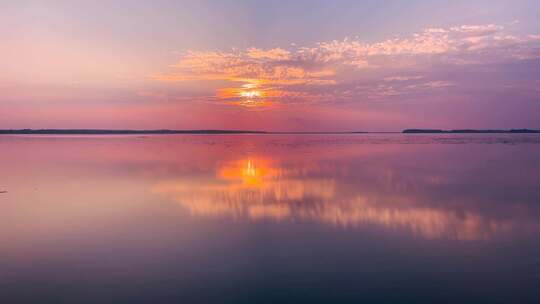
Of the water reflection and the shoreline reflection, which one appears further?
the water reflection

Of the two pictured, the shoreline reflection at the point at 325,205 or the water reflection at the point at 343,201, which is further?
the water reflection at the point at 343,201

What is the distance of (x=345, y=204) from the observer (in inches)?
457

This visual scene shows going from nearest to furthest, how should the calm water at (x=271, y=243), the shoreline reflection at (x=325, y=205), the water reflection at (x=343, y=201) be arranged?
1. the calm water at (x=271, y=243)
2. the shoreline reflection at (x=325, y=205)
3. the water reflection at (x=343, y=201)

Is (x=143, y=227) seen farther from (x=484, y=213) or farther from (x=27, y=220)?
(x=484, y=213)

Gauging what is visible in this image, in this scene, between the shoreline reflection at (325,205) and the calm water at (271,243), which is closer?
the calm water at (271,243)

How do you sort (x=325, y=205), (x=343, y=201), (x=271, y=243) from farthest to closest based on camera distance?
(x=343, y=201) → (x=325, y=205) → (x=271, y=243)

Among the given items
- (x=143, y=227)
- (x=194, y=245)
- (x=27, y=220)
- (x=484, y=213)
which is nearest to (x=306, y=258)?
(x=194, y=245)

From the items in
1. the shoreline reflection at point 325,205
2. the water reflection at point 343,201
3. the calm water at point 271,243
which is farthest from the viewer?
the water reflection at point 343,201

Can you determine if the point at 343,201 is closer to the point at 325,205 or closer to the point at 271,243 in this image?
Result: the point at 325,205

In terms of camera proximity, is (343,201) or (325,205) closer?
(325,205)

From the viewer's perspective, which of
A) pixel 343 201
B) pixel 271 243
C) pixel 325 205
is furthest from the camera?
pixel 343 201

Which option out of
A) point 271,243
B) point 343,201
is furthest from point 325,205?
point 271,243

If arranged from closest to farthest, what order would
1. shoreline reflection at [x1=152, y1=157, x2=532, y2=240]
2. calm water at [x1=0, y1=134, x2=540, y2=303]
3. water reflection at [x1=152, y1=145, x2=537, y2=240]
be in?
calm water at [x1=0, y1=134, x2=540, y2=303]
shoreline reflection at [x1=152, y1=157, x2=532, y2=240]
water reflection at [x1=152, y1=145, x2=537, y2=240]

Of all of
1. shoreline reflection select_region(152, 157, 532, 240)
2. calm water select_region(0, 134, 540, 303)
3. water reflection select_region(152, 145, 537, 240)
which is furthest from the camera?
water reflection select_region(152, 145, 537, 240)
